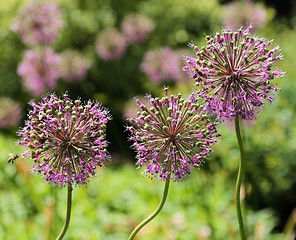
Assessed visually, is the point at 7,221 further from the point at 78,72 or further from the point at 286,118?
the point at 286,118

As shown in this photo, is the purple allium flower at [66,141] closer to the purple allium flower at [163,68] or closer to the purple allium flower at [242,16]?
the purple allium flower at [242,16]

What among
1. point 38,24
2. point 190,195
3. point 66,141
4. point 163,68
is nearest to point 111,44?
point 163,68

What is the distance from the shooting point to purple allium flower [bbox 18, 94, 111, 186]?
195 cm

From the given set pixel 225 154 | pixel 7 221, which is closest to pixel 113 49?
pixel 225 154

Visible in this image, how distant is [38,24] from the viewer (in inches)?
203

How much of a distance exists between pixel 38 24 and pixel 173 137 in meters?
3.50

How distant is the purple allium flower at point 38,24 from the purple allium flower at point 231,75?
11.1ft

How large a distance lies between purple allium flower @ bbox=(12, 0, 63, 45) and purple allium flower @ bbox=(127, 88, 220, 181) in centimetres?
338

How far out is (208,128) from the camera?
196cm

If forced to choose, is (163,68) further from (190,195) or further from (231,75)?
(231,75)

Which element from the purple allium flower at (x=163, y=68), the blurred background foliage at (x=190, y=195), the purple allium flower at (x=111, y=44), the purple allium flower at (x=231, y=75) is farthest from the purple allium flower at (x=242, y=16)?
the purple allium flower at (x=231, y=75)

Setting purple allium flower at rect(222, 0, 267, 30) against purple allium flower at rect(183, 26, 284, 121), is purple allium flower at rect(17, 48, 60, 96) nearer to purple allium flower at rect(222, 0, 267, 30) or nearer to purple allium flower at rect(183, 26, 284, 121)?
purple allium flower at rect(222, 0, 267, 30)

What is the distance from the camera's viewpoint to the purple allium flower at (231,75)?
1.97 m

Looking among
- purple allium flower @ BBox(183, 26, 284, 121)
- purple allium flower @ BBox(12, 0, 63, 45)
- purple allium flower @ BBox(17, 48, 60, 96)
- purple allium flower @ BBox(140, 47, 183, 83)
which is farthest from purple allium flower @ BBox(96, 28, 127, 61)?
purple allium flower @ BBox(183, 26, 284, 121)
